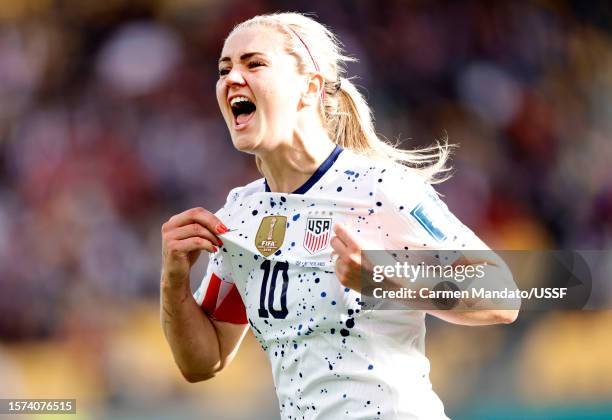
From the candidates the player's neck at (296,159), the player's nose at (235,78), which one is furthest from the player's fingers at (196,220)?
the player's nose at (235,78)

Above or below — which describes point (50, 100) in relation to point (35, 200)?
above

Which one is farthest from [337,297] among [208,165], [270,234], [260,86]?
[208,165]

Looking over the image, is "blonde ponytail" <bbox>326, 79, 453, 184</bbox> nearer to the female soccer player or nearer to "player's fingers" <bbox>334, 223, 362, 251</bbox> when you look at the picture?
the female soccer player

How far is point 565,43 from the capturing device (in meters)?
7.49

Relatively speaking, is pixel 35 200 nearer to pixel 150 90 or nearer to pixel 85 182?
pixel 85 182

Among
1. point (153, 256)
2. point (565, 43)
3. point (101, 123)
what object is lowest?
point (153, 256)

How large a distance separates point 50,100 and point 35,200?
83 cm

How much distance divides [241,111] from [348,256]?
0.77 meters

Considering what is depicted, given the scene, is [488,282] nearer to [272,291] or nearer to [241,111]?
[272,291]

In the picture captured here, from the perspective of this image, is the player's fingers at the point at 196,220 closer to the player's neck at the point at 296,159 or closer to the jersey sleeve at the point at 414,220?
the player's neck at the point at 296,159

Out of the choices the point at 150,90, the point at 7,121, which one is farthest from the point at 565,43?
the point at 7,121

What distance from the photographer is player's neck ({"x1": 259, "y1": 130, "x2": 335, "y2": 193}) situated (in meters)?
2.81

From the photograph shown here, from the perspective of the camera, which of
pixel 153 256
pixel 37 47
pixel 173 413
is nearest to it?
pixel 173 413

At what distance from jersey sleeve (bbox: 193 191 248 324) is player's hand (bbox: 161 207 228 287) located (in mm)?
153
